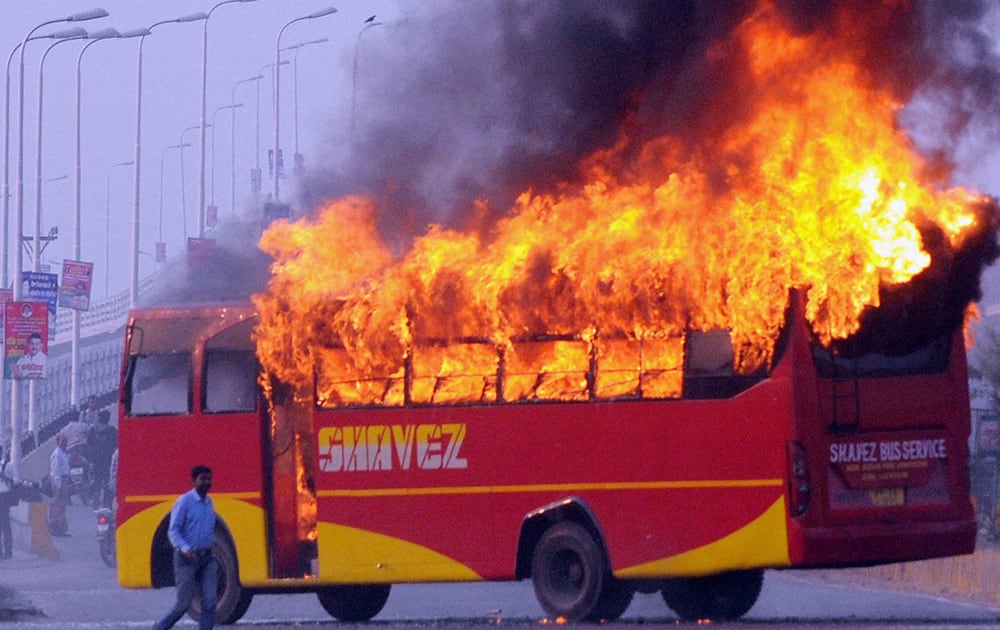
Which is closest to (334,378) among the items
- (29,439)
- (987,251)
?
(987,251)

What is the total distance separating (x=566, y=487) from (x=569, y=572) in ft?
2.45

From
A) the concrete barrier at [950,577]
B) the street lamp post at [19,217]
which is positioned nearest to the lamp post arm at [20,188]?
the street lamp post at [19,217]

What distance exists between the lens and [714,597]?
16.9 meters

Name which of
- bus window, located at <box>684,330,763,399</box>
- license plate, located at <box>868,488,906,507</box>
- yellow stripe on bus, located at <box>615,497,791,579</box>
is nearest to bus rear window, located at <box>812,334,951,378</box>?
bus window, located at <box>684,330,763,399</box>

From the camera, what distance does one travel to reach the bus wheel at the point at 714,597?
16688 millimetres

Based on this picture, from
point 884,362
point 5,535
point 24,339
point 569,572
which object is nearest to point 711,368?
point 884,362

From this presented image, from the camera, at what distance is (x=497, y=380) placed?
16375 mm

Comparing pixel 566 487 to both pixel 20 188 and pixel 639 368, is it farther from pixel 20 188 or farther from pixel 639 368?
pixel 20 188

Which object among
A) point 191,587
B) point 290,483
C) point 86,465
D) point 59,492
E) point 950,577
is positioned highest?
point 86,465

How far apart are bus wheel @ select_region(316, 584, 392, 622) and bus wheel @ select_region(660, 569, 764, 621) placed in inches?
130

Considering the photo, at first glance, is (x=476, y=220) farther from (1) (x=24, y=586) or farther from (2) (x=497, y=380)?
(1) (x=24, y=586)

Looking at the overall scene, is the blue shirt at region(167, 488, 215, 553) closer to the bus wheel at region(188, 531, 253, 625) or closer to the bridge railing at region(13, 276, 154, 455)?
the bus wheel at region(188, 531, 253, 625)

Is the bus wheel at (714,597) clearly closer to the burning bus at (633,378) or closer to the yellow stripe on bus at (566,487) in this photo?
the burning bus at (633,378)

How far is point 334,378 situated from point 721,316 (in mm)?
3894
